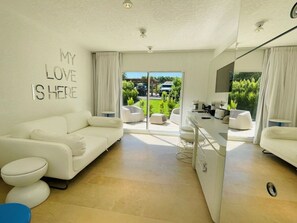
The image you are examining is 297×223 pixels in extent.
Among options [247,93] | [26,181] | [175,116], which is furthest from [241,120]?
[175,116]

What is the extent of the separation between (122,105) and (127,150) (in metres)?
1.76

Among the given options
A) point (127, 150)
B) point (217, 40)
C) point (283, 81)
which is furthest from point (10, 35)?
point (217, 40)

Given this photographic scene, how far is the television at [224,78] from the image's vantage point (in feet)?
8.79

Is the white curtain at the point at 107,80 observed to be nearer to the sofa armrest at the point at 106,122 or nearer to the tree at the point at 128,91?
the tree at the point at 128,91

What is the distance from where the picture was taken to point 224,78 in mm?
3018

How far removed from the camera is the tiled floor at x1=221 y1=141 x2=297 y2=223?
1.08 meters

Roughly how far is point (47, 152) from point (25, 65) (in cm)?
161

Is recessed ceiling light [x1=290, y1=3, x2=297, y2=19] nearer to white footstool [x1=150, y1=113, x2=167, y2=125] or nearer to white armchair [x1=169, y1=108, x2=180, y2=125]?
white armchair [x1=169, y1=108, x2=180, y2=125]

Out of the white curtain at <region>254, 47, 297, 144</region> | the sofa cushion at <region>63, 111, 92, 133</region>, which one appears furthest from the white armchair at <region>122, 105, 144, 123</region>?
the white curtain at <region>254, 47, 297, 144</region>

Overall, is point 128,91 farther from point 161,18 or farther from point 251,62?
point 251,62

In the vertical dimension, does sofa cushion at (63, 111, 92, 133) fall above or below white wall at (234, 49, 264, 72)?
below

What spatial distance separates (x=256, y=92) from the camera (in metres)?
1.28

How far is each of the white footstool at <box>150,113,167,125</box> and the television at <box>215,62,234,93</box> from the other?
6.08 ft

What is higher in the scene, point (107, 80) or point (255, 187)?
point (107, 80)
